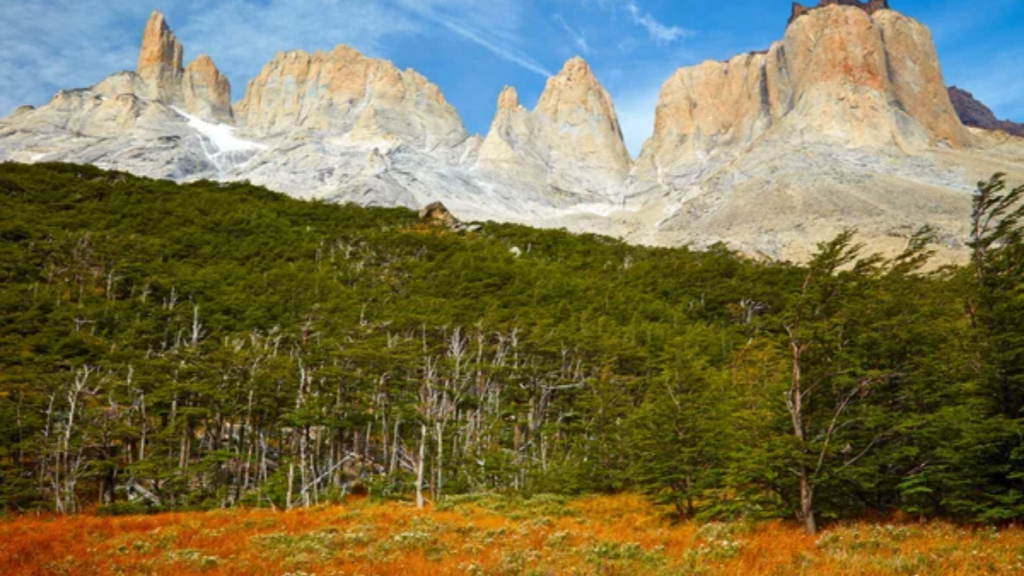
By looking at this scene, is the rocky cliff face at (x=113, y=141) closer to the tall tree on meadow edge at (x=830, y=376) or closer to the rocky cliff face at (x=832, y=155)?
the rocky cliff face at (x=832, y=155)

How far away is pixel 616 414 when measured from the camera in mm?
34188

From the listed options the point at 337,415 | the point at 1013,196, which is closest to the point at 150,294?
the point at 337,415

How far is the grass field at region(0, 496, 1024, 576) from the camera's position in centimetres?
1065

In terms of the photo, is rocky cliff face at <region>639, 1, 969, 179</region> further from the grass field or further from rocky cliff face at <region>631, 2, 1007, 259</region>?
the grass field

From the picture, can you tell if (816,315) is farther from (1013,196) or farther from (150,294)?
(150,294)

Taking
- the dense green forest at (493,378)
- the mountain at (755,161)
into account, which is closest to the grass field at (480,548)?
the dense green forest at (493,378)

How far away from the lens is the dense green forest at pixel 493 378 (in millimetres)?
15562

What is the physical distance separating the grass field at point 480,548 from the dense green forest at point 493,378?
6.89 feet

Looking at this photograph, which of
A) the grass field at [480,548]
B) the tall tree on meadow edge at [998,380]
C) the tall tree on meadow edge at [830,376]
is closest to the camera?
the grass field at [480,548]

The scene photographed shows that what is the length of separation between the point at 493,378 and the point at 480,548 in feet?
103

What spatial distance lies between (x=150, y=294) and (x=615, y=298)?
4955cm

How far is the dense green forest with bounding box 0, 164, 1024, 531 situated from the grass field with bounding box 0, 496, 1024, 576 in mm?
2101

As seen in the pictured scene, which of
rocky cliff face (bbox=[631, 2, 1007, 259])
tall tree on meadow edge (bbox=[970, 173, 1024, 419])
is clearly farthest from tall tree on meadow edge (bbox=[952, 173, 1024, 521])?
rocky cliff face (bbox=[631, 2, 1007, 259])

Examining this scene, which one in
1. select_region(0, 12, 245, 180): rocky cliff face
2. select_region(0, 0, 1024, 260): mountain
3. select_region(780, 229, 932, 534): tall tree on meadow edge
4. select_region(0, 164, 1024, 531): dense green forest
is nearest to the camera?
select_region(780, 229, 932, 534): tall tree on meadow edge
